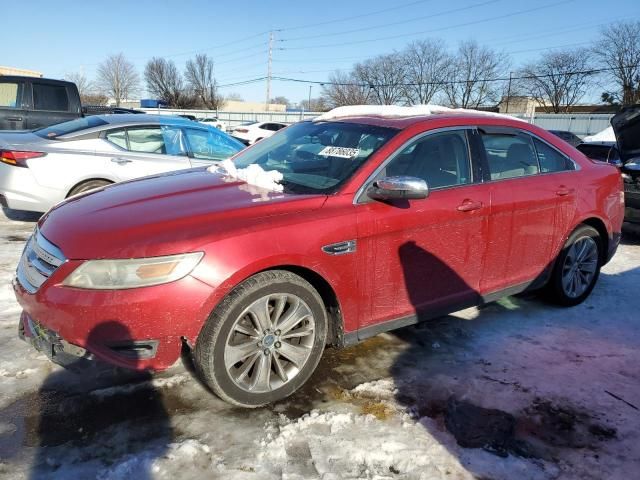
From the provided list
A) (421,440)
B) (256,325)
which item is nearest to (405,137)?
(256,325)

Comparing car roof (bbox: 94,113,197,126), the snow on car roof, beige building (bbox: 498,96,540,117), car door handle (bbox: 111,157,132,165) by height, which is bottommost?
car door handle (bbox: 111,157,132,165)

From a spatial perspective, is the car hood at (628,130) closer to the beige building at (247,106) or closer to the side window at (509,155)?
the side window at (509,155)

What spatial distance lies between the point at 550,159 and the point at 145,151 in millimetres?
4649

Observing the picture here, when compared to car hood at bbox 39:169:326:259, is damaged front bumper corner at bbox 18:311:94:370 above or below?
below

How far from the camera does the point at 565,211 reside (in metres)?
4.17

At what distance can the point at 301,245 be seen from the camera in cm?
280

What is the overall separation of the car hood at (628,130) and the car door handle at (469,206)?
160 inches

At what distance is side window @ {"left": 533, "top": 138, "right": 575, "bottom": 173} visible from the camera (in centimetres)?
416

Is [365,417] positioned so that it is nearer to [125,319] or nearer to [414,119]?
[125,319]

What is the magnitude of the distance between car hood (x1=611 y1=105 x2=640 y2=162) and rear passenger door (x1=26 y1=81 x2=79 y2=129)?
9194 mm

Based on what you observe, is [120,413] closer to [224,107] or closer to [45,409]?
[45,409]

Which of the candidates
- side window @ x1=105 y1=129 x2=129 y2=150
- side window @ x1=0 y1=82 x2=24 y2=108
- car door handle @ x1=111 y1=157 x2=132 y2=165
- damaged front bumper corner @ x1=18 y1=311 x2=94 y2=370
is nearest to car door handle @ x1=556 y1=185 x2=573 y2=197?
damaged front bumper corner @ x1=18 y1=311 x2=94 y2=370

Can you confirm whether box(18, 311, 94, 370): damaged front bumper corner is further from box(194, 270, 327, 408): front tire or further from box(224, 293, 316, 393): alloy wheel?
box(224, 293, 316, 393): alloy wheel

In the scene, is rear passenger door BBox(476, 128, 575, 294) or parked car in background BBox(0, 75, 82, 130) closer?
rear passenger door BBox(476, 128, 575, 294)
